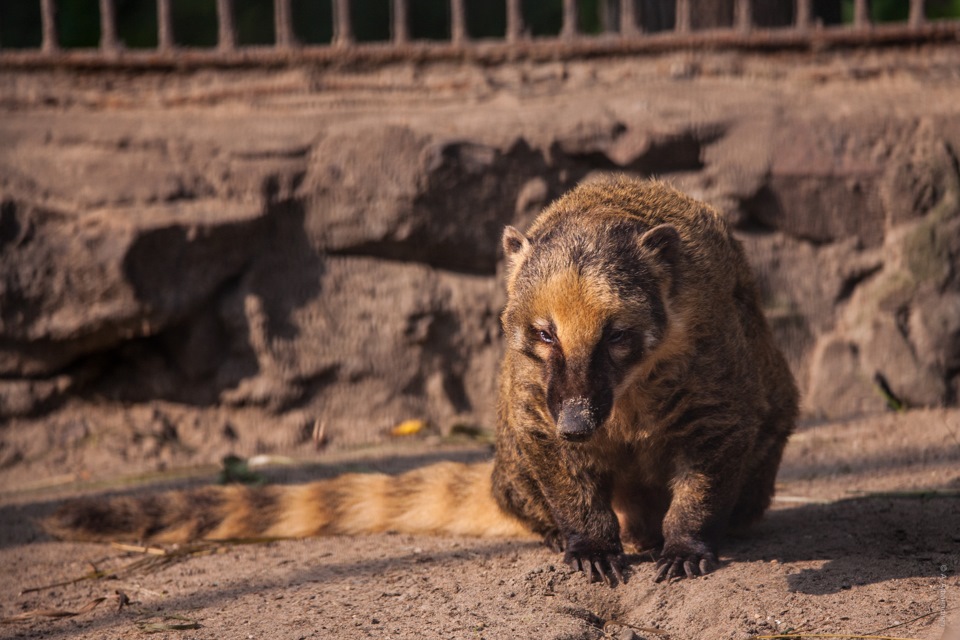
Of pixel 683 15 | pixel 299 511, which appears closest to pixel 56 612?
pixel 299 511

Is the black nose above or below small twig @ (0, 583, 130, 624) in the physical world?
above

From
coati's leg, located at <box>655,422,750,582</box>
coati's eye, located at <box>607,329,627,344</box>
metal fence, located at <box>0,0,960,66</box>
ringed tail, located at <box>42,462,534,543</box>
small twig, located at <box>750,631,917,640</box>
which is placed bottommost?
ringed tail, located at <box>42,462,534,543</box>

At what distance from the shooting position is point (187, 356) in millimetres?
5824

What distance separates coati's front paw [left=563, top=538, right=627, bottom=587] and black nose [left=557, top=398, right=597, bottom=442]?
0.63 meters

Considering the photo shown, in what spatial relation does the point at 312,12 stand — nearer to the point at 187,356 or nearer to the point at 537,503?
the point at 187,356

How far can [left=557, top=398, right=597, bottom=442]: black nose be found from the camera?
316 cm

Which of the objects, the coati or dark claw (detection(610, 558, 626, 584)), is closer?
the coati

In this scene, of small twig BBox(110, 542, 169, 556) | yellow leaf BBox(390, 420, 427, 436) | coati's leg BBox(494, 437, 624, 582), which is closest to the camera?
coati's leg BBox(494, 437, 624, 582)

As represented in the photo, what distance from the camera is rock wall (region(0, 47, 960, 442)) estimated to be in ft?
18.6

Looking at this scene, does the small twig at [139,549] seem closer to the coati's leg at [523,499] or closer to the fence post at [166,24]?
the coati's leg at [523,499]

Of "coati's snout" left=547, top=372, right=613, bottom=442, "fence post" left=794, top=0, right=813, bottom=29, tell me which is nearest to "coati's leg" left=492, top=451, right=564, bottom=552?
"coati's snout" left=547, top=372, right=613, bottom=442

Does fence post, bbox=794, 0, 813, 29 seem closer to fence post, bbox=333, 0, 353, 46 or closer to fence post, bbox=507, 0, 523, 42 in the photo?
fence post, bbox=507, 0, 523, 42

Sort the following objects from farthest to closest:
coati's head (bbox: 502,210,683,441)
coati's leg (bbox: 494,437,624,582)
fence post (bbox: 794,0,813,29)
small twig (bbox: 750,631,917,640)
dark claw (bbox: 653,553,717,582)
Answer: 1. fence post (bbox: 794,0,813,29)
2. coati's leg (bbox: 494,437,624,582)
3. dark claw (bbox: 653,553,717,582)
4. coati's head (bbox: 502,210,683,441)
5. small twig (bbox: 750,631,917,640)

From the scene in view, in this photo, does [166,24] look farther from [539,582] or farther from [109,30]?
[539,582]
